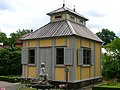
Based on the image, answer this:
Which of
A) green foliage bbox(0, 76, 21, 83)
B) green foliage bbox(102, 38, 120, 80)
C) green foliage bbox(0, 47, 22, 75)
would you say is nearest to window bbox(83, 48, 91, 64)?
green foliage bbox(102, 38, 120, 80)

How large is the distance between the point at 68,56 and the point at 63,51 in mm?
756

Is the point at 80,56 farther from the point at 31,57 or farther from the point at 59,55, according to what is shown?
the point at 31,57

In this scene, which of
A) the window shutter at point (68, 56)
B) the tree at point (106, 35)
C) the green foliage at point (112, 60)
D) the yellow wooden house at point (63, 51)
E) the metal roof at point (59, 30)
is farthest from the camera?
the tree at point (106, 35)

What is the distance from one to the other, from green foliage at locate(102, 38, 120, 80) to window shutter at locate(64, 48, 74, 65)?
18.6ft

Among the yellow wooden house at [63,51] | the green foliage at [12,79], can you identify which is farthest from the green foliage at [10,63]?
the yellow wooden house at [63,51]

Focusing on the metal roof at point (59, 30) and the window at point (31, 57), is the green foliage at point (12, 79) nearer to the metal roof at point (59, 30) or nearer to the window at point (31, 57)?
the window at point (31, 57)

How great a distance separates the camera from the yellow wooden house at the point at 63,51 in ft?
48.9

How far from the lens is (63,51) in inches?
604

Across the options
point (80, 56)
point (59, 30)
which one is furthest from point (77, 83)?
point (59, 30)

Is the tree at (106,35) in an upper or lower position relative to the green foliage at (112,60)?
upper

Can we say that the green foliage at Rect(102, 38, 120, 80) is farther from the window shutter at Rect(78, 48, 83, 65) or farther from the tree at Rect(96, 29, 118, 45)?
the tree at Rect(96, 29, 118, 45)

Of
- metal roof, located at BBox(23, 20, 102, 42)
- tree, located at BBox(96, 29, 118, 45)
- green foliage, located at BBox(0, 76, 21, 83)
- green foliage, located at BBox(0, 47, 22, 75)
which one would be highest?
tree, located at BBox(96, 29, 118, 45)

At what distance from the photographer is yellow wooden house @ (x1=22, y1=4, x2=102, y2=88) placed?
48.9ft

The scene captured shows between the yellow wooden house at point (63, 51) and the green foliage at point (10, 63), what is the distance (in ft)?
14.3
